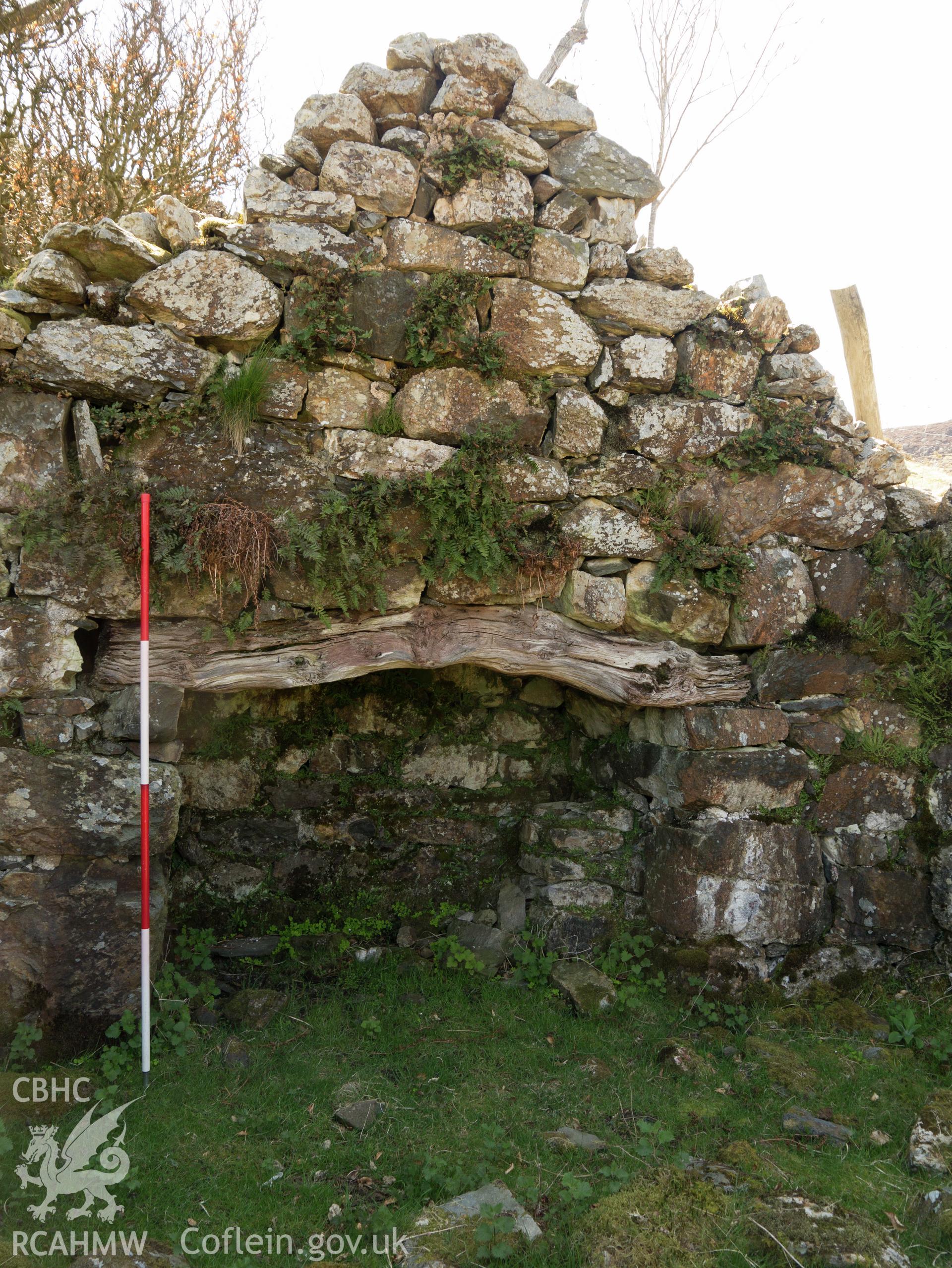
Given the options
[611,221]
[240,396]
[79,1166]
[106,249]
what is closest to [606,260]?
[611,221]

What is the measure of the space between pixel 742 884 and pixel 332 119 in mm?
4388

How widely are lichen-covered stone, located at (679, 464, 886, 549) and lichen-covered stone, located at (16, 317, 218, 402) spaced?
8.44 feet

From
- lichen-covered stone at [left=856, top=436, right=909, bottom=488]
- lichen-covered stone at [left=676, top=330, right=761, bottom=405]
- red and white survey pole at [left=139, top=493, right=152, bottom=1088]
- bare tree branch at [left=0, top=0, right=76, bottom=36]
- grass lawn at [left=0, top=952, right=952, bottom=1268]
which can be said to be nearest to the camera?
grass lawn at [left=0, top=952, right=952, bottom=1268]

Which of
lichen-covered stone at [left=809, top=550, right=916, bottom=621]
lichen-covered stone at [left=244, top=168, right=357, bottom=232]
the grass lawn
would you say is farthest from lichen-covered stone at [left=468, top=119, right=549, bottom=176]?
the grass lawn

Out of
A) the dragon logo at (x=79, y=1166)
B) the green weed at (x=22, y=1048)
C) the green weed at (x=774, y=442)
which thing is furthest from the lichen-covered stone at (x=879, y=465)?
the green weed at (x=22, y=1048)

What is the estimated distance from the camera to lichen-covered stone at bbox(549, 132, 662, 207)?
4293mm

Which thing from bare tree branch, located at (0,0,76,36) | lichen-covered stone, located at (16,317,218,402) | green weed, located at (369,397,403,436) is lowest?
green weed, located at (369,397,403,436)

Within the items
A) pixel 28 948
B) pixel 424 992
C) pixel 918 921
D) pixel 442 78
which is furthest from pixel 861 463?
pixel 28 948

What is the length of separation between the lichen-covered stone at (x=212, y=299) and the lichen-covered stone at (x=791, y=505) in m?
2.32

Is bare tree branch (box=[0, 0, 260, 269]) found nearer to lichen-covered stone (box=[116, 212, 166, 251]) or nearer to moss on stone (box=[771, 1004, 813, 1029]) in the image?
lichen-covered stone (box=[116, 212, 166, 251])

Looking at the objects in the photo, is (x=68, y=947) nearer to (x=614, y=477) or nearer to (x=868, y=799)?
(x=614, y=477)

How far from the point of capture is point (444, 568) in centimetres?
407

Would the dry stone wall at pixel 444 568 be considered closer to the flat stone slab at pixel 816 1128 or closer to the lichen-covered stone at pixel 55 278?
the lichen-covered stone at pixel 55 278

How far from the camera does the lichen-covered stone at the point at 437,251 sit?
13.3ft
